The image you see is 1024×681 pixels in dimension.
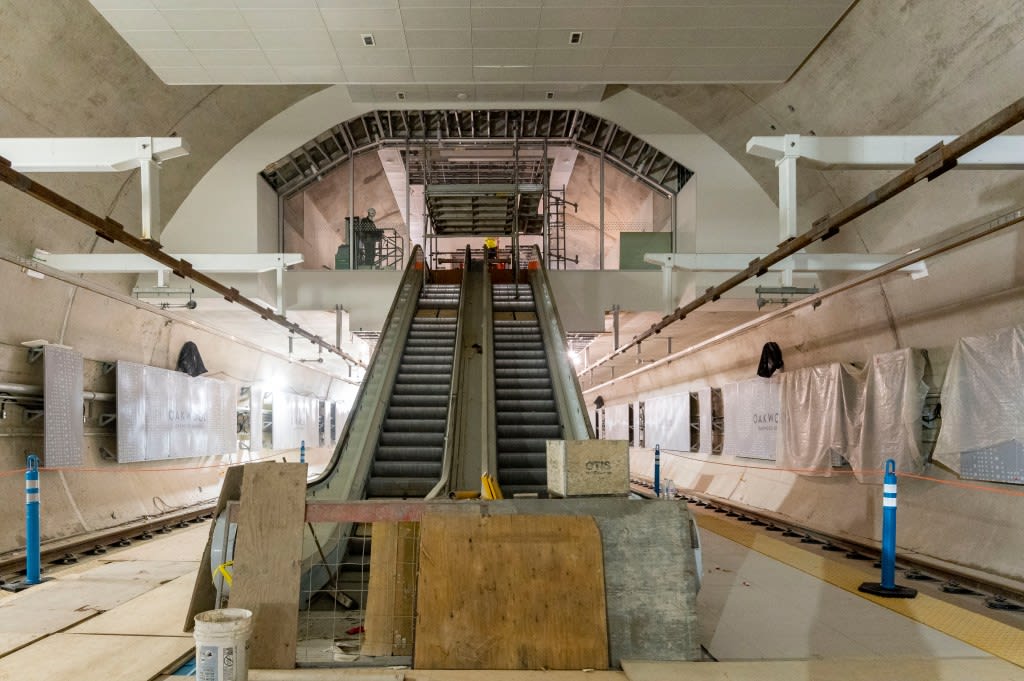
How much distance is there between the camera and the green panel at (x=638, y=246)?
13656 millimetres

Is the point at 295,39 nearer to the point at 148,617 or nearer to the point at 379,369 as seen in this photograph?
the point at 379,369

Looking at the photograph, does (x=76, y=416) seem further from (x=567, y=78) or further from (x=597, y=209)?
(x=597, y=209)

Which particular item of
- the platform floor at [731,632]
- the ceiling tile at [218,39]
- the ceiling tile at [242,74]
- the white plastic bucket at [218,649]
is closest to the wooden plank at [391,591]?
the platform floor at [731,632]

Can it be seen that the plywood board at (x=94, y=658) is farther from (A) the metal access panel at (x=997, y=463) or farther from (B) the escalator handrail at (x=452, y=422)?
(A) the metal access panel at (x=997, y=463)

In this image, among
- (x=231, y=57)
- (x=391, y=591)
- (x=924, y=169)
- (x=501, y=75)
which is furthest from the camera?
(x=501, y=75)

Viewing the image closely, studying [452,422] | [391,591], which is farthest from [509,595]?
[452,422]

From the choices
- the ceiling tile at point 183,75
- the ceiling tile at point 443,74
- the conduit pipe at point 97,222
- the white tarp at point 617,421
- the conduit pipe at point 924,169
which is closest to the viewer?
Result: the conduit pipe at point 924,169

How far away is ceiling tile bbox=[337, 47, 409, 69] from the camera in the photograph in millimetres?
9430

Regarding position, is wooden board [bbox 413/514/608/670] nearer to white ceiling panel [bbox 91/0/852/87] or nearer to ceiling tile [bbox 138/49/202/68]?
white ceiling panel [bbox 91/0/852/87]

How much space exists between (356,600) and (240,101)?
31.1 feet

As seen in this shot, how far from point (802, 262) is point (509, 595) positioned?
6.15 meters

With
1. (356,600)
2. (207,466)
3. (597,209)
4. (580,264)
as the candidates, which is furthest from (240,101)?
(580,264)

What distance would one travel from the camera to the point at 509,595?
3.88 m

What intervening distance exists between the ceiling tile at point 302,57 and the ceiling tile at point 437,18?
1.42 m
